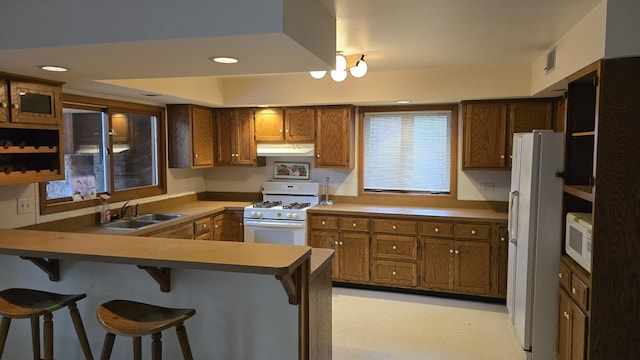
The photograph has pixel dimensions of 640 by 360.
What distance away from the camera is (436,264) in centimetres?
451

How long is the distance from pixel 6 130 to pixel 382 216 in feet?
11.0

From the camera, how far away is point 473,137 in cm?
452

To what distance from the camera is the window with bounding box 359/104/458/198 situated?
4.98 m

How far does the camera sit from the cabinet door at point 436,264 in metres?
4.46

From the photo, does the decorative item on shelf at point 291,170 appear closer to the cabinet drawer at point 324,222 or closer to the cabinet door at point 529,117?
the cabinet drawer at point 324,222

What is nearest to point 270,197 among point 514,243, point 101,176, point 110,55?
point 101,176

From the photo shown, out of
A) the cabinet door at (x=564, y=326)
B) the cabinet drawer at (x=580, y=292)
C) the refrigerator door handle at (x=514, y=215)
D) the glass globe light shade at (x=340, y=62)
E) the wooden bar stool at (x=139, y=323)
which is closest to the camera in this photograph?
the wooden bar stool at (x=139, y=323)

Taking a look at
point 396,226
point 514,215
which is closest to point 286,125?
point 396,226

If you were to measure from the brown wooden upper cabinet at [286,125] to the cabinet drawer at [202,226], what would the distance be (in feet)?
3.91

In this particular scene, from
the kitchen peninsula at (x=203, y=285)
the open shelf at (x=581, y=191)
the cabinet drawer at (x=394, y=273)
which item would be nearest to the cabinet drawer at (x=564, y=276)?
the open shelf at (x=581, y=191)

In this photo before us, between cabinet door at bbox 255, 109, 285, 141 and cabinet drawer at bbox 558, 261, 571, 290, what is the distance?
10.7 feet

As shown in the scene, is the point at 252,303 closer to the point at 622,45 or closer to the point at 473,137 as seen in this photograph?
the point at 622,45

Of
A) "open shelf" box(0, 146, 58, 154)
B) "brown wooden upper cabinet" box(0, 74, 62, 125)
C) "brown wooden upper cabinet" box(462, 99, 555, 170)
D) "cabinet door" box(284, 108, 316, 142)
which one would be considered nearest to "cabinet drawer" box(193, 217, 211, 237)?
"cabinet door" box(284, 108, 316, 142)

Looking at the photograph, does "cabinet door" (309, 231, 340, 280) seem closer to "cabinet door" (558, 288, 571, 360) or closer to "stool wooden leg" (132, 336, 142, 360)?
"cabinet door" (558, 288, 571, 360)
